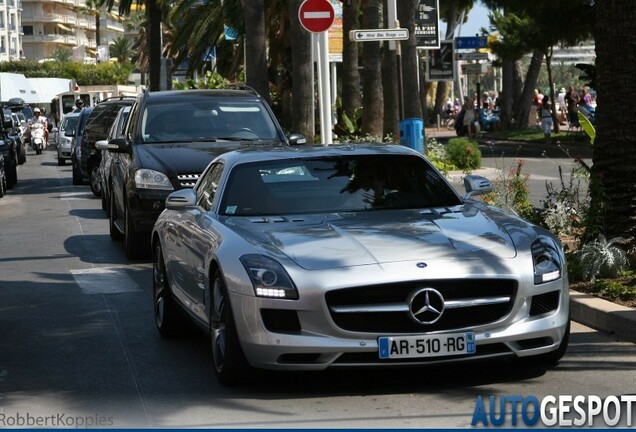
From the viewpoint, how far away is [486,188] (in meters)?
9.86

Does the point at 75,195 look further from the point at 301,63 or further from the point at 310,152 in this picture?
the point at 310,152

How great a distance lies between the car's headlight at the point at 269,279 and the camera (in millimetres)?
7734

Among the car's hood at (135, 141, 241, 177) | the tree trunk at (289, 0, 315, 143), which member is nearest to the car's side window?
the car's hood at (135, 141, 241, 177)

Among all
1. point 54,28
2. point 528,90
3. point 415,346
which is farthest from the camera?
point 54,28

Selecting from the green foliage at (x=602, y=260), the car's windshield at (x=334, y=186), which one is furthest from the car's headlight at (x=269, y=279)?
the green foliage at (x=602, y=260)

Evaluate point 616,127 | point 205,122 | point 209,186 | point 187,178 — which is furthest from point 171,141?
point 209,186

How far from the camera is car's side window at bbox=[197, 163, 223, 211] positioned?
9826 millimetres

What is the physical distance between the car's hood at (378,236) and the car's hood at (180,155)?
6.33 m

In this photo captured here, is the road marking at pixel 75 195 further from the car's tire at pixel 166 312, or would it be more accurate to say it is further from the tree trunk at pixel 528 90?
the tree trunk at pixel 528 90

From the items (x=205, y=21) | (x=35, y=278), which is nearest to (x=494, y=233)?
(x=35, y=278)

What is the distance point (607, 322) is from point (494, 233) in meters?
1.95

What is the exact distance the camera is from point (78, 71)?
14438 cm

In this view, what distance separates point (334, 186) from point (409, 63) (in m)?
22.1

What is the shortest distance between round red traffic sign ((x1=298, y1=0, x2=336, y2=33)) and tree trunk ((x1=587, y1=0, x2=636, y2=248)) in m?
7.59
